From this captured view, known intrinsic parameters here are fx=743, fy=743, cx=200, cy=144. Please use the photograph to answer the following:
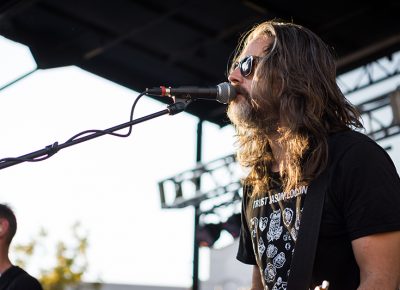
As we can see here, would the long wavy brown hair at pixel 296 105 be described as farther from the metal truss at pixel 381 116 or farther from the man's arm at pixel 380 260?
the metal truss at pixel 381 116

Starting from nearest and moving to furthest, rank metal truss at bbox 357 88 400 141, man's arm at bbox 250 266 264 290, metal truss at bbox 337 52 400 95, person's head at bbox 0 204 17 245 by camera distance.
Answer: man's arm at bbox 250 266 264 290, person's head at bbox 0 204 17 245, metal truss at bbox 357 88 400 141, metal truss at bbox 337 52 400 95

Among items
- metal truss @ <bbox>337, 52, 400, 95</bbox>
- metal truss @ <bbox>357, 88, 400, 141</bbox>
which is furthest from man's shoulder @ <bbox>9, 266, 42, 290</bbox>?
metal truss @ <bbox>337, 52, 400, 95</bbox>

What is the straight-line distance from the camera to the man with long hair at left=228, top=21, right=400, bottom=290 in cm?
210

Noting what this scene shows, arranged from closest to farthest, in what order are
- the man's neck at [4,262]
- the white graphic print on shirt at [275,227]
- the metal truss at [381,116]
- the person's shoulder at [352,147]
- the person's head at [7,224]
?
1. the person's shoulder at [352,147]
2. the white graphic print on shirt at [275,227]
3. the man's neck at [4,262]
4. the person's head at [7,224]
5. the metal truss at [381,116]

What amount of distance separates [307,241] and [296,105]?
1.50 ft

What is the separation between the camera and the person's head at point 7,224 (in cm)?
504

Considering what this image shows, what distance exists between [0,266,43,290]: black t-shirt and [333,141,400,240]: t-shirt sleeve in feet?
9.70

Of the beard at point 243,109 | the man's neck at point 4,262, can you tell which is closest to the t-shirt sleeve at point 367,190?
the beard at point 243,109

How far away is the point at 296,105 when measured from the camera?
7.80 ft

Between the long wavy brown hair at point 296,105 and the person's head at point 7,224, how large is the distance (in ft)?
9.60

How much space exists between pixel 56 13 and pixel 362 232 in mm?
5773

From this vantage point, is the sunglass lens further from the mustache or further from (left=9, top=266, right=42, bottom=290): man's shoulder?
(left=9, top=266, right=42, bottom=290): man's shoulder

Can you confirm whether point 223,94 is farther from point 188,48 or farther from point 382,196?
point 188,48

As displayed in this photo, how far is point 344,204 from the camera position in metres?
2.17
